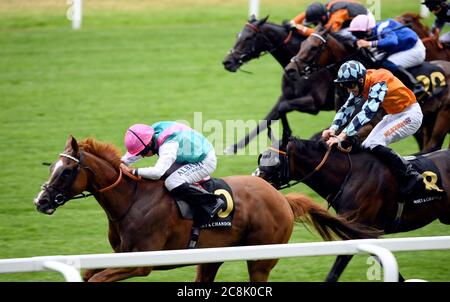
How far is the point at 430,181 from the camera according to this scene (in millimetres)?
6980

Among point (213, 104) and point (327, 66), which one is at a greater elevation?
point (327, 66)

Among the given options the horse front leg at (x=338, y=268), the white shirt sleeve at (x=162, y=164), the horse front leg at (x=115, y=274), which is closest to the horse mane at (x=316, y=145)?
the horse front leg at (x=338, y=268)

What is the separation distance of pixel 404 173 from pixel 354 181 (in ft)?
1.26

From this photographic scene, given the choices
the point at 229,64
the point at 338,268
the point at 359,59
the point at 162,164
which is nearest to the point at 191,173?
the point at 162,164

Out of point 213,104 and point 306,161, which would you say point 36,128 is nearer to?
point 213,104

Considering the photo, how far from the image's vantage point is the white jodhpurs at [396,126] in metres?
7.23

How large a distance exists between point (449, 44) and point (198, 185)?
6671 mm

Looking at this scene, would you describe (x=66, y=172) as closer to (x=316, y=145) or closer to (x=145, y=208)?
(x=145, y=208)

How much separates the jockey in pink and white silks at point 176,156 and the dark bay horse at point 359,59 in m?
3.80

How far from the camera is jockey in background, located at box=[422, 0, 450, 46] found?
11531 mm

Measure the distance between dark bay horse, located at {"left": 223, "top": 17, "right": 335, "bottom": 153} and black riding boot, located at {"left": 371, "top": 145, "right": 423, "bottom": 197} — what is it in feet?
10.2

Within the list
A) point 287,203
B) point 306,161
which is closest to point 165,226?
point 287,203

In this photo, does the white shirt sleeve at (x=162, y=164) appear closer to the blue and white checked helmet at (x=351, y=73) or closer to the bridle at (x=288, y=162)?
the bridle at (x=288, y=162)
